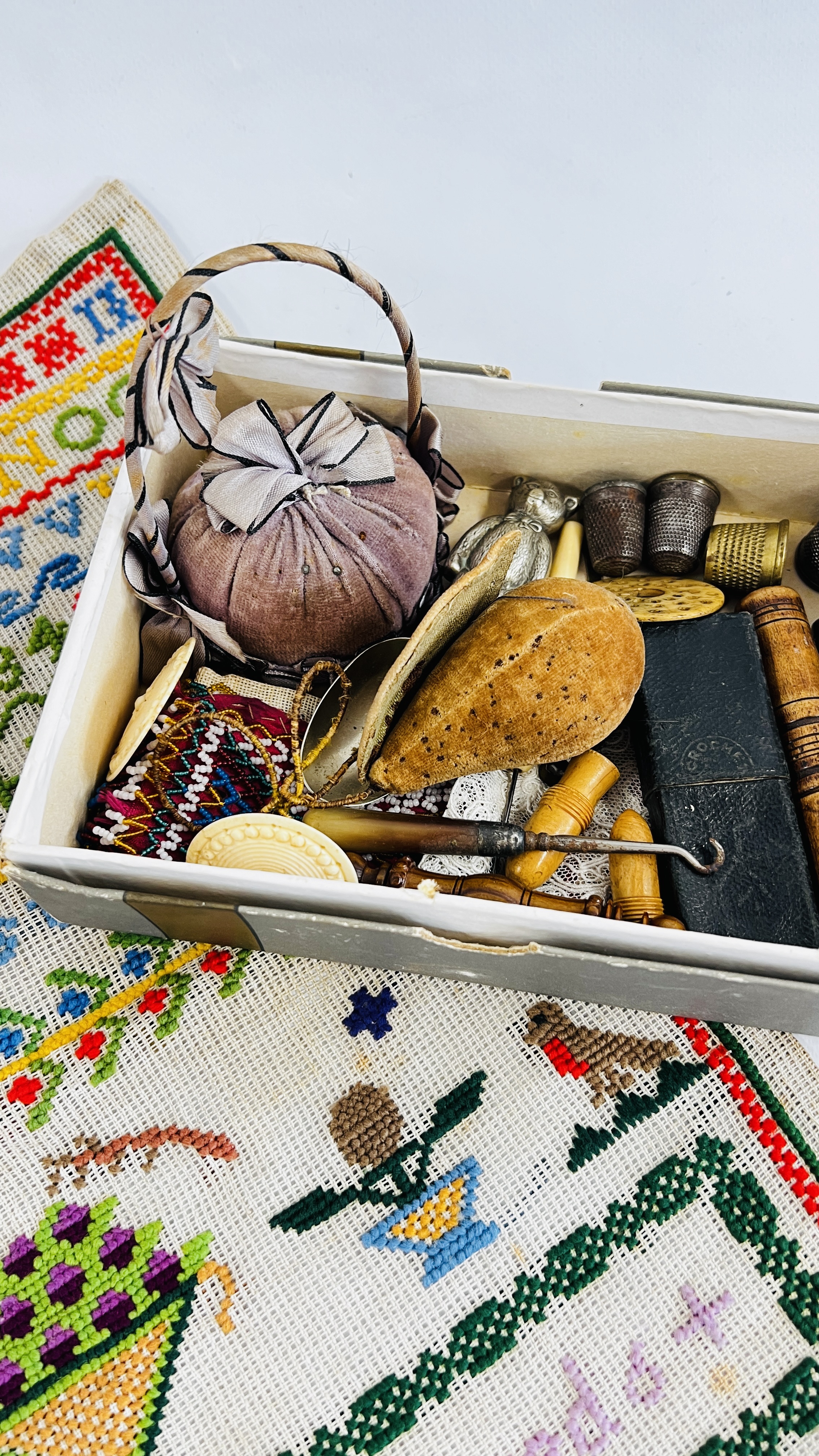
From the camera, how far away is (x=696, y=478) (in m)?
1.07

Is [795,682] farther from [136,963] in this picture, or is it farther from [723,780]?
[136,963]

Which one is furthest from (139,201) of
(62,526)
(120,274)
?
(62,526)

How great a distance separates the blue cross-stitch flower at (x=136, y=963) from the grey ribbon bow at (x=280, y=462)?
41 centimetres

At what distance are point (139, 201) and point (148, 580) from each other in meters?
0.67

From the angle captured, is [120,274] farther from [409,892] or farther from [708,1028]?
[708,1028]

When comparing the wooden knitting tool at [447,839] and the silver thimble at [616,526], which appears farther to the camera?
the silver thimble at [616,526]

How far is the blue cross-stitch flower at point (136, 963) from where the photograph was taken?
3.07 feet

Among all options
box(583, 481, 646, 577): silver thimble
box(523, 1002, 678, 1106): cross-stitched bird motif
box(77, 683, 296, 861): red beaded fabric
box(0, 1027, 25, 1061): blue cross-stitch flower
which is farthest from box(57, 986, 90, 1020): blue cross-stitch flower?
box(583, 481, 646, 577): silver thimble

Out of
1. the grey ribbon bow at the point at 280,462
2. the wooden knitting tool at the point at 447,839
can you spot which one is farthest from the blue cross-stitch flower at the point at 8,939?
the grey ribbon bow at the point at 280,462

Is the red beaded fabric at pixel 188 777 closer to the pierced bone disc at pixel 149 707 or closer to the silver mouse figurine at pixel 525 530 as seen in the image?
the pierced bone disc at pixel 149 707

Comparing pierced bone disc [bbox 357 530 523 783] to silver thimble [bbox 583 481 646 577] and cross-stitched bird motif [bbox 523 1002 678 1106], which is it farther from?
cross-stitched bird motif [bbox 523 1002 678 1106]

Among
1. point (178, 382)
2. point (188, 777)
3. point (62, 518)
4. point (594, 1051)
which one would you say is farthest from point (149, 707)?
point (594, 1051)

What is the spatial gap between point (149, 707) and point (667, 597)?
52cm

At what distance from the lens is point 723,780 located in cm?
91
